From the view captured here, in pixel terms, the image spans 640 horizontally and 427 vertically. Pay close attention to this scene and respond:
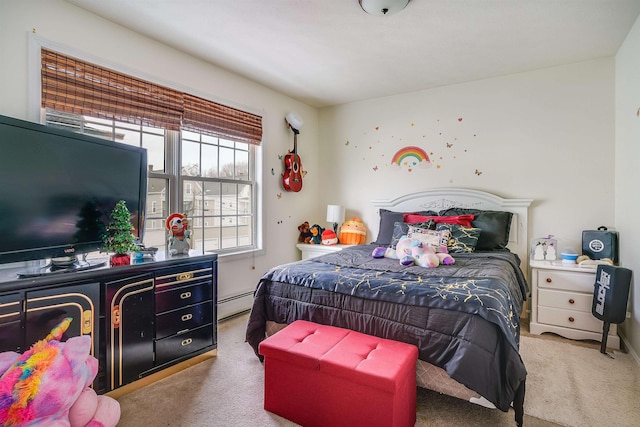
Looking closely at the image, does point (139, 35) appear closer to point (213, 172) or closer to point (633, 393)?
point (213, 172)

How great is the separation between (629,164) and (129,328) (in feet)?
12.5

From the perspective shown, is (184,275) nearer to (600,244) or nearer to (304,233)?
(304,233)

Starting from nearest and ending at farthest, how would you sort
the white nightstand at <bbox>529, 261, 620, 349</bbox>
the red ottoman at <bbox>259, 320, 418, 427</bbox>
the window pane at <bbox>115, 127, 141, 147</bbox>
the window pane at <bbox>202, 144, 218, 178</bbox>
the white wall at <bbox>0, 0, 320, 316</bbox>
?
the red ottoman at <bbox>259, 320, 418, 427</bbox>
the white wall at <bbox>0, 0, 320, 316</bbox>
the window pane at <bbox>115, 127, 141, 147</bbox>
the white nightstand at <bbox>529, 261, 620, 349</bbox>
the window pane at <bbox>202, 144, 218, 178</bbox>

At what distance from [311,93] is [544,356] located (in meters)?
3.47

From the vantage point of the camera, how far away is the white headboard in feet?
10.6

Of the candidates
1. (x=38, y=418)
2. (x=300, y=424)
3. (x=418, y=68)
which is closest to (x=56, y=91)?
(x=38, y=418)

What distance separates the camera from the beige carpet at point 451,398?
1708mm

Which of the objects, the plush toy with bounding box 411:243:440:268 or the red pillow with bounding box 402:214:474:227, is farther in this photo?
the red pillow with bounding box 402:214:474:227

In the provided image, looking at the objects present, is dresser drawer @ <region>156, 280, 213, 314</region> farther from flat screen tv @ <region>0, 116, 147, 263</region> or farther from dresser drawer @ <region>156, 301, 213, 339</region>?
flat screen tv @ <region>0, 116, 147, 263</region>

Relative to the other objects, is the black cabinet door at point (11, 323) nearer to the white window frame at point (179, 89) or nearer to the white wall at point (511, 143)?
the white window frame at point (179, 89)

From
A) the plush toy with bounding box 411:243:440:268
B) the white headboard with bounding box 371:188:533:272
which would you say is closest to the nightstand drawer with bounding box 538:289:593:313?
the white headboard with bounding box 371:188:533:272

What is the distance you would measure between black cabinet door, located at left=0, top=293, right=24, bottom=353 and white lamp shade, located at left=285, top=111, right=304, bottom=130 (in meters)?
3.04

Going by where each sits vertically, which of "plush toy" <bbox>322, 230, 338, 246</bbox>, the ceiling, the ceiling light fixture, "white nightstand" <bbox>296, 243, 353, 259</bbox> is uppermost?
the ceiling

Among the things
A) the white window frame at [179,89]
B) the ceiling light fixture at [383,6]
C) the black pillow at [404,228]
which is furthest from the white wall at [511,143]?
the ceiling light fixture at [383,6]
